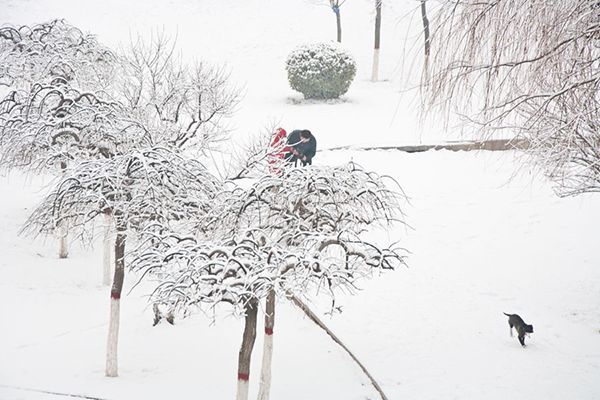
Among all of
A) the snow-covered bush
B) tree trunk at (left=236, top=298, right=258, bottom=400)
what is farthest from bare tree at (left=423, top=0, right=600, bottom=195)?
the snow-covered bush

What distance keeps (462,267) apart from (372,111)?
1189 cm

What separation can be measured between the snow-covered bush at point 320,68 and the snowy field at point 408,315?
12.1 ft

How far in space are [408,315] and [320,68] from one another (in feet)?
47.3

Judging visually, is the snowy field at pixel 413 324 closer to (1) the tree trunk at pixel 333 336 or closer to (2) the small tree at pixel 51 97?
(1) the tree trunk at pixel 333 336

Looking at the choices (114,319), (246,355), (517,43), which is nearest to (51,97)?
(114,319)

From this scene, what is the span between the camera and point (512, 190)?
17.9m

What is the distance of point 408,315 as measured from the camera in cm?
1298

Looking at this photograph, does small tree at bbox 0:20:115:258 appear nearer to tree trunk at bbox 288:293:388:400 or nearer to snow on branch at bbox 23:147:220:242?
snow on branch at bbox 23:147:220:242

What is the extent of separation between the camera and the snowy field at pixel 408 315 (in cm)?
1045

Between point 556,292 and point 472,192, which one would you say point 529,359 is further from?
point 472,192

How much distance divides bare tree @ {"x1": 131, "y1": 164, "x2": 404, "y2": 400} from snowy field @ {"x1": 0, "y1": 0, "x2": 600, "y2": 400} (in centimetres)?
150

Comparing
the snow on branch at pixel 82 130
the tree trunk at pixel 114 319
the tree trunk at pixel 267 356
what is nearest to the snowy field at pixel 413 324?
the tree trunk at pixel 114 319

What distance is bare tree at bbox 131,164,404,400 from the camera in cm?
765

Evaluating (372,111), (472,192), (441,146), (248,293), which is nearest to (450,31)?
(248,293)
